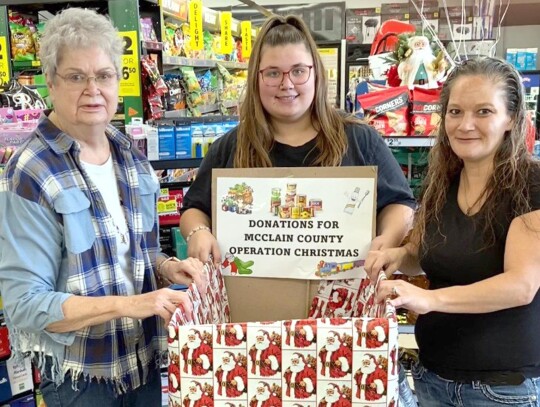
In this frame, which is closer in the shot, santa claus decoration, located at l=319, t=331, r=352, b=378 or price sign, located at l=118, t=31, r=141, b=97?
santa claus decoration, located at l=319, t=331, r=352, b=378

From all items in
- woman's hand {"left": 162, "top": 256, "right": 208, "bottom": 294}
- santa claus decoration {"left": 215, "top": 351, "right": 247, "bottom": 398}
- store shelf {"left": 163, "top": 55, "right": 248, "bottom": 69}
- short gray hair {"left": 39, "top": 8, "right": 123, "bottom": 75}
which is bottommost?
santa claus decoration {"left": 215, "top": 351, "right": 247, "bottom": 398}

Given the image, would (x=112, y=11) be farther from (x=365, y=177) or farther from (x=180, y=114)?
(x=365, y=177)

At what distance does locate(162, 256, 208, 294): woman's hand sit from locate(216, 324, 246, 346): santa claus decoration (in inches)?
13.7

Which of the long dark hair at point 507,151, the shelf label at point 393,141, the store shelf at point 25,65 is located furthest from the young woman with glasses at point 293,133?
the store shelf at point 25,65

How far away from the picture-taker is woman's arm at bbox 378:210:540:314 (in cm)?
130

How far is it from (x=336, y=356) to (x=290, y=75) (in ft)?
2.87

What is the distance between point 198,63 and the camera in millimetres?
5285

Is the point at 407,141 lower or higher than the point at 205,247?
higher

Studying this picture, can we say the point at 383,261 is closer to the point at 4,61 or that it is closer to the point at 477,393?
the point at 477,393

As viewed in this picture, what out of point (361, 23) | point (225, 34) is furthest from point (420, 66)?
point (361, 23)

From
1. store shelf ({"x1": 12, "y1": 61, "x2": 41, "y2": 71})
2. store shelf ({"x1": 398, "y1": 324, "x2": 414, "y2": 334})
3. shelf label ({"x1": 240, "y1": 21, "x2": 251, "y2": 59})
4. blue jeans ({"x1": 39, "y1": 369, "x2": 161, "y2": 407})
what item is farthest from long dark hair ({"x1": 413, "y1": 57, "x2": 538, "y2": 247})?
shelf label ({"x1": 240, "y1": 21, "x2": 251, "y2": 59})

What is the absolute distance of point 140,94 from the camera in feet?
10.5

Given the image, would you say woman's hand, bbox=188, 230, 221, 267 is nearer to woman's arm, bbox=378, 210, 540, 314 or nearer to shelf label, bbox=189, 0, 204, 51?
woman's arm, bbox=378, 210, 540, 314

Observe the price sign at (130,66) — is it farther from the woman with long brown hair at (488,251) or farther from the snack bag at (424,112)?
the woman with long brown hair at (488,251)
